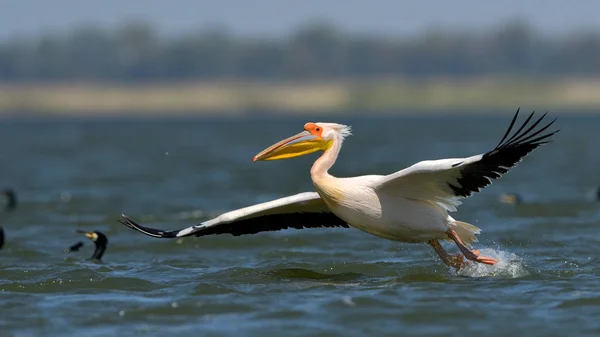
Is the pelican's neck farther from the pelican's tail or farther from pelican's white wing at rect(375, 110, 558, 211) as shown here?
the pelican's tail

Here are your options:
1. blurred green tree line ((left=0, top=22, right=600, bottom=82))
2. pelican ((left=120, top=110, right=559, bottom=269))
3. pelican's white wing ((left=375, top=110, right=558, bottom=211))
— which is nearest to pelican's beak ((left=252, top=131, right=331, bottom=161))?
pelican ((left=120, top=110, right=559, bottom=269))

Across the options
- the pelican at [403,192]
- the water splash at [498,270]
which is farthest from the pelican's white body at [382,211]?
the water splash at [498,270]

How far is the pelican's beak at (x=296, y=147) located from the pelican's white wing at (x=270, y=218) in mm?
432

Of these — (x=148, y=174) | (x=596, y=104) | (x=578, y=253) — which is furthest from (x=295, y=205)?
(x=596, y=104)

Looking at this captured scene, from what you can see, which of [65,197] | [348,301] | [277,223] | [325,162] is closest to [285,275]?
[277,223]

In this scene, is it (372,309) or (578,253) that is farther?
(578,253)

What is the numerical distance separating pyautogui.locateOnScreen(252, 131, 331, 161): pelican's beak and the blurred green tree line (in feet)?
535

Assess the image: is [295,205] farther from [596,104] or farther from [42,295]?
[596,104]

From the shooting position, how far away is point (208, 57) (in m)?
194

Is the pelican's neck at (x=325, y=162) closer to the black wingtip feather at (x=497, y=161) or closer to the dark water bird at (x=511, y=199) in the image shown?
the black wingtip feather at (x=497, y=161)

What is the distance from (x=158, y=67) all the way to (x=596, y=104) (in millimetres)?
74087

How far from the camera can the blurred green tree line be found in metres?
180

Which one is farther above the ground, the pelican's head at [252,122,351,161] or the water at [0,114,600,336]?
the pelican's head at [252,122,351,161]

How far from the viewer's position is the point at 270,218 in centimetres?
1271
